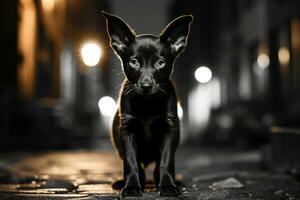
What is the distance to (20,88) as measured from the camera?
20703 millimetres

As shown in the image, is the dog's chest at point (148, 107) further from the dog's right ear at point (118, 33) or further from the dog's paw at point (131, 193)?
the dog's paw at point (131, 193)

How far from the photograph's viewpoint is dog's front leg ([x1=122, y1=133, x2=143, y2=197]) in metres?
4.73

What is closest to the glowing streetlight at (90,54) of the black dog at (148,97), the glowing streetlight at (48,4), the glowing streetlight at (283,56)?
the glowing streetlight at (48,4)

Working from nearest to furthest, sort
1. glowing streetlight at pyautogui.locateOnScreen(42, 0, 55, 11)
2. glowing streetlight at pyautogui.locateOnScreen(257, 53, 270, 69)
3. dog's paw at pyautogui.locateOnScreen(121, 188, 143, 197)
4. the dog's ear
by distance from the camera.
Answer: dog's paw at pyautogui.locateOnScreen(121, 188, 143, 197) < the dog's ear < glowing streetlight at pyautogui.locateOnScreen(257, 53, 270, 69) < glowing streetlight at pyautogui.locateOnScreen(42, 0, 55, 11)

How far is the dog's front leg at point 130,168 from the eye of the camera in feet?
15.5

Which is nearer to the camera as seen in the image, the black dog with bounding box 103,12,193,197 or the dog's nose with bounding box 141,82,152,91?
the dog's nose with bounding box 141,82,152,91

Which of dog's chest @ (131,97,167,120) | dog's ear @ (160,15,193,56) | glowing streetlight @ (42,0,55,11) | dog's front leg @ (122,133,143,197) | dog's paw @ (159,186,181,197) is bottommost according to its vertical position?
dog's paw @ (159,186,181,197)

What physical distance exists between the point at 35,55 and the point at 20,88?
2670 millimetres

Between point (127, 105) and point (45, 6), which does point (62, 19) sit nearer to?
point (45, 6)

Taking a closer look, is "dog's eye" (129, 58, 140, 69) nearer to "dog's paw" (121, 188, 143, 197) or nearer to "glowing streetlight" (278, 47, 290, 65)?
"dog's paw" (121, 188, 143, 197)

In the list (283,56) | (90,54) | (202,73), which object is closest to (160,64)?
(90,54)

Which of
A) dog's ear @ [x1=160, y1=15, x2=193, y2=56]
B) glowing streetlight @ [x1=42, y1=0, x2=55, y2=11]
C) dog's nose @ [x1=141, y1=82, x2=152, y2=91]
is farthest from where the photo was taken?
glowing streetlight @ [x1=42, y1=0, x2=55, y2=11]

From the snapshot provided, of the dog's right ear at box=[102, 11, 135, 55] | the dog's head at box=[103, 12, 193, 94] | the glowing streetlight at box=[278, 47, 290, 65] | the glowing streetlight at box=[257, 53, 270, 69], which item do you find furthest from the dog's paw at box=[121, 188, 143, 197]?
the glowing streetlight at box=[257, 53, 270, 69]

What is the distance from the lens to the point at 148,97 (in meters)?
4.88
